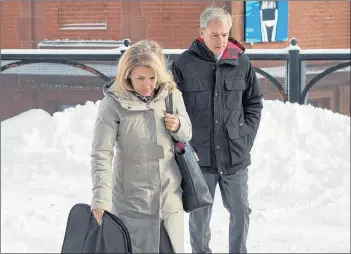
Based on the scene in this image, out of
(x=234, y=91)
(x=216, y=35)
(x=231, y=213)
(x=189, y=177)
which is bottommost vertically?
(x=231, y=213)

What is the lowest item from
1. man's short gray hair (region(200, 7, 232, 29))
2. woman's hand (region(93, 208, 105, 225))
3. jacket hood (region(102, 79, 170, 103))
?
woman's hand (region(93, 208, 105, 225))

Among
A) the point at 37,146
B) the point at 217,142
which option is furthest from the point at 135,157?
the point at 37,146

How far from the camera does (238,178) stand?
4.32m

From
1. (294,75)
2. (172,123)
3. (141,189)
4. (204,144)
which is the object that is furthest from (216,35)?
(294,75)

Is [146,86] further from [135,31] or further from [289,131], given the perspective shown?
[135,31]

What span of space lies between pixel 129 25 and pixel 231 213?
27.1ft

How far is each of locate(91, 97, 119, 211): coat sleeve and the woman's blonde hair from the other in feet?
0.35

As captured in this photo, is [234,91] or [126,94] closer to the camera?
[126,94]

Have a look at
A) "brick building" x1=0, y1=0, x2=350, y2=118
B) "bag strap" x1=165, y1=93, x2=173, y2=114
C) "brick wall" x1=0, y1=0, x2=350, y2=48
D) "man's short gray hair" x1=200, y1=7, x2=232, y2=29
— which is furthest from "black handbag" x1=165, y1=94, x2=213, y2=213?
"brick wall" x1=0, y1=0, x2=350, y2=48

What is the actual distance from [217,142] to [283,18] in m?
8.44

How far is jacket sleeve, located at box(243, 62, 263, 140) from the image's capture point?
4.37m

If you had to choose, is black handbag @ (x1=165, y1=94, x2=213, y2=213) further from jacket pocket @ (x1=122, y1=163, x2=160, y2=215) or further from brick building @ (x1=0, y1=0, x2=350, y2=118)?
brick building @ (x1=0, y1=0, x2=350, y2=118)

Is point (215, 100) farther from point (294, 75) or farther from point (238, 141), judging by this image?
point (294, 75)

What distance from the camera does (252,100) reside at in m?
4.39
